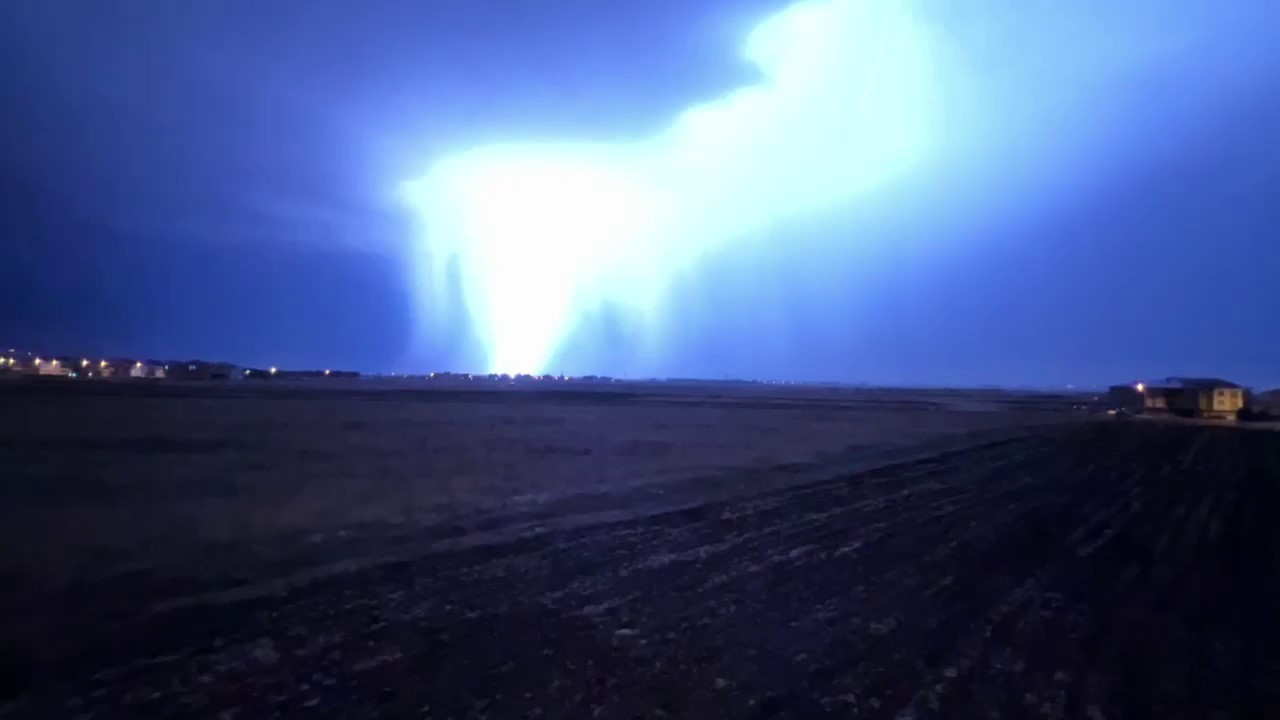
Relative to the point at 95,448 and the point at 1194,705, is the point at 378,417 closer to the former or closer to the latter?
the point at 95,448

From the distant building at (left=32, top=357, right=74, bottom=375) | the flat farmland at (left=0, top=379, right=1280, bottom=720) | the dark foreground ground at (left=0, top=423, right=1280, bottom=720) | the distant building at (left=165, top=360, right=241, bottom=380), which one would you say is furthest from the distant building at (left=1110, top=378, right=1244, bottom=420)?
the distant building at (left=32, top=357, right=74, bottom=375)

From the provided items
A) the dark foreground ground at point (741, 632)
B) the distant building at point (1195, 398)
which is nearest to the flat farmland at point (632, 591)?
the dark foreground ground at point (741, 632)

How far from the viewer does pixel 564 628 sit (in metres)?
8.27

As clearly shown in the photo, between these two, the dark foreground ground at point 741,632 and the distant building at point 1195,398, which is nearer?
the dark foreground ground at point 741,632

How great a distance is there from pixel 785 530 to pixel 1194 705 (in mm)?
7062

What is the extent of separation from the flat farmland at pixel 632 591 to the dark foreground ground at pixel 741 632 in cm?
4

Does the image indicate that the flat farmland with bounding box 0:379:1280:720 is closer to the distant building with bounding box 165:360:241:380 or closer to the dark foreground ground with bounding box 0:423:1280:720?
the dark foreground ground with bounding box 0:423:1280:720

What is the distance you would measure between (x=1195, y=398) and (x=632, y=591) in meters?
56.4

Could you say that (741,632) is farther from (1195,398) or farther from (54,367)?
(54,367)

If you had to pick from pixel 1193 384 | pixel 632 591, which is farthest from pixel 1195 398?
pixel 632 591

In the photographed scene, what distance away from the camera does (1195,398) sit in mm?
55438

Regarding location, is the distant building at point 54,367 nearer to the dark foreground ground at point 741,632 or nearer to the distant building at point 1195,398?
the distant building at point 1195,398

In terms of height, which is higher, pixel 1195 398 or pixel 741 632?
pixel 1195 398

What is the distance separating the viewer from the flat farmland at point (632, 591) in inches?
261
